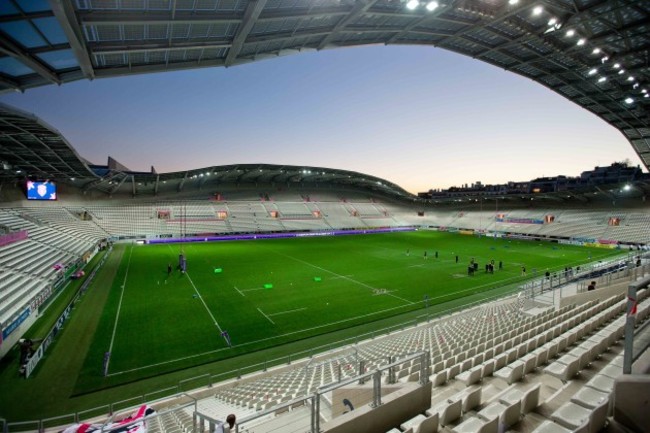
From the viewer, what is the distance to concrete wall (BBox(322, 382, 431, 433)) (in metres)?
4.02

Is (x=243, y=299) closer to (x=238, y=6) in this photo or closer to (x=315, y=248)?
(x=238, y=6)

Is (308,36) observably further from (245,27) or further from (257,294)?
(257,294)

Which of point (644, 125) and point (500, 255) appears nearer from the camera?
point (644, 125)

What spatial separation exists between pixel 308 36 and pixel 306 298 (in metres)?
15.5

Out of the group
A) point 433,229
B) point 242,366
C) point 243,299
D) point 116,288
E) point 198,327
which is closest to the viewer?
point 242,366

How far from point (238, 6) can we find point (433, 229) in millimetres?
74929

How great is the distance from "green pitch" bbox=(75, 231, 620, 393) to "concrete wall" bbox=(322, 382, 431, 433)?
1093cm

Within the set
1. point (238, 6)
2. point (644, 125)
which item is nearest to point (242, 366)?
point (238, 6)

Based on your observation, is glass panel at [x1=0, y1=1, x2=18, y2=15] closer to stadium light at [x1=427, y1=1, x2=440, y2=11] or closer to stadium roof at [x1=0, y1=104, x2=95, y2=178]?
stadium roof at [x1=0, y1=104, x2=95, y2=178]

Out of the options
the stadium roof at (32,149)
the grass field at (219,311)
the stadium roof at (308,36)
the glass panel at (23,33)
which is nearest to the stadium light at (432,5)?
the stadium roof at (308,36)

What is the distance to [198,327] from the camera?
16.9 meters

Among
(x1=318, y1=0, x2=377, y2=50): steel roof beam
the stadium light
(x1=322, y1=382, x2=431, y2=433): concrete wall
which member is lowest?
(x1=322, y1=382, x2=431, y2=433): concrete wall

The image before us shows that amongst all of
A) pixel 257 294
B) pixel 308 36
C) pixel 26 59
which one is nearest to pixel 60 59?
pixel 26 59

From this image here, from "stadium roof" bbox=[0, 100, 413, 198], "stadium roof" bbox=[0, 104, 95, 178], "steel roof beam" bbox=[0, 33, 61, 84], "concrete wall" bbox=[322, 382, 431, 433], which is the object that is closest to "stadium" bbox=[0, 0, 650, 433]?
"concrete wall" bbox=[322, 382, 431, 433]
